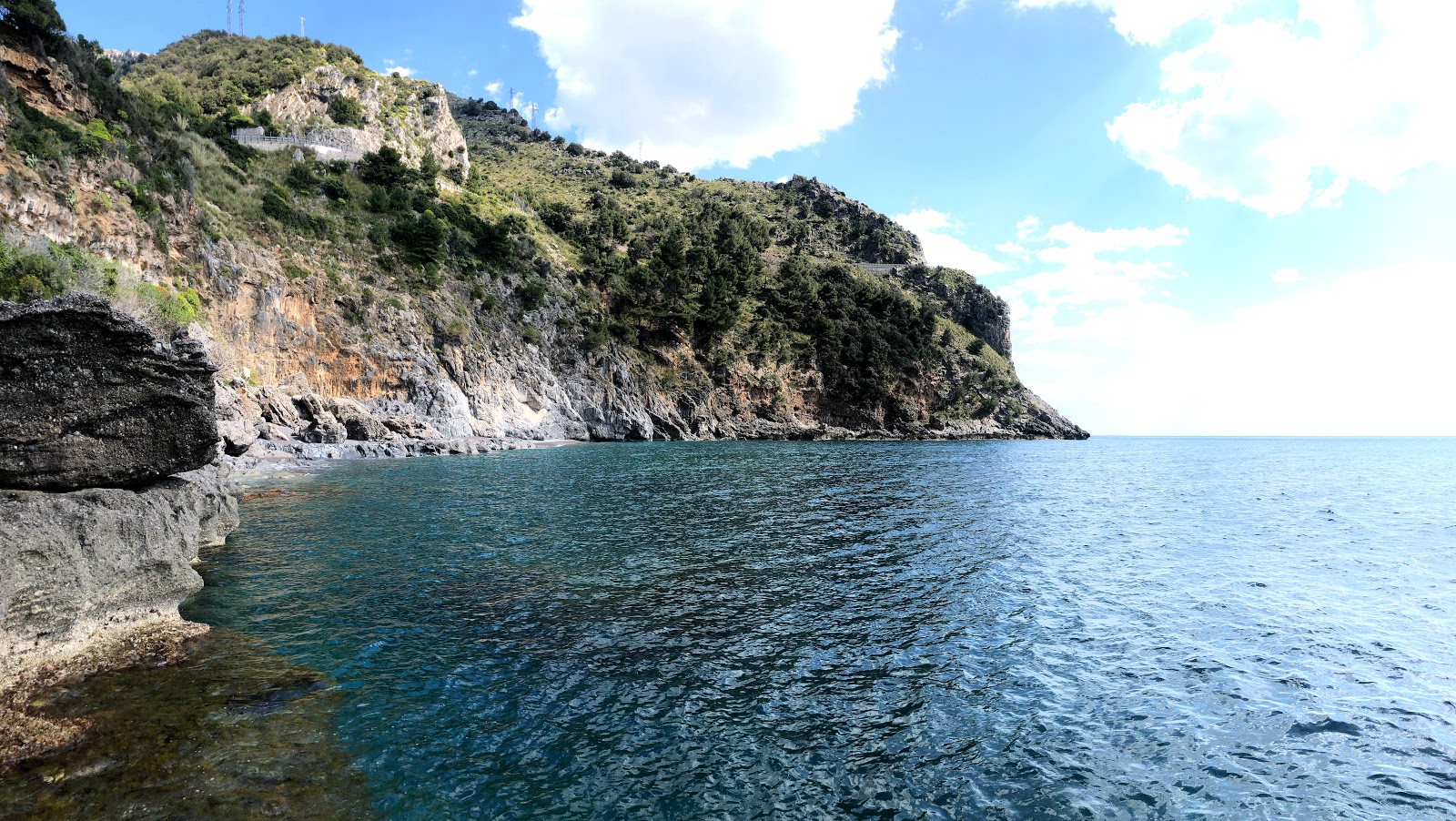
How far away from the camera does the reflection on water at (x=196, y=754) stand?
5977 mm

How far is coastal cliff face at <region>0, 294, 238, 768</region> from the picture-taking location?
27.5 feet

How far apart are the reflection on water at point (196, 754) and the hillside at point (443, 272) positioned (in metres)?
32.8

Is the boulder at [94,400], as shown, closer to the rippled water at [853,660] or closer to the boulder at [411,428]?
the rippled water at [853,660]

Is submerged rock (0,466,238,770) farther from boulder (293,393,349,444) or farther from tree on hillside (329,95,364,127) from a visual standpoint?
tree on hillside (329,95,364,127)

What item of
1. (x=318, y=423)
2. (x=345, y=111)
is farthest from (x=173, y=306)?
(x=345, y=111)

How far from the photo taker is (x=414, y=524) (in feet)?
68.8

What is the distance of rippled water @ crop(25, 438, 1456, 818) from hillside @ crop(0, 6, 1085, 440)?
1196 inches

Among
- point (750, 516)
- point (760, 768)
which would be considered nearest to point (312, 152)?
point (750, 516)

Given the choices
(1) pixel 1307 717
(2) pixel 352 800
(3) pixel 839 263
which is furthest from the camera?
(3) pixel 839 263

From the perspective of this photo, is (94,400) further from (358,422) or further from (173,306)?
(358,422)

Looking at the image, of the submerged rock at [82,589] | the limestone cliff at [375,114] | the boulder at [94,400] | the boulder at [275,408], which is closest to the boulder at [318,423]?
the boulder at [275,408]

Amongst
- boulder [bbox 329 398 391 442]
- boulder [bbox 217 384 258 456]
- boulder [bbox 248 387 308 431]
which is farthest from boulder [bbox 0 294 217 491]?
boulder [bbox 329 398 391 442]

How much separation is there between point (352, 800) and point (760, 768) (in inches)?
173

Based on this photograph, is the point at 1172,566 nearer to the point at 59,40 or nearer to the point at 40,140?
the point at 40,140
